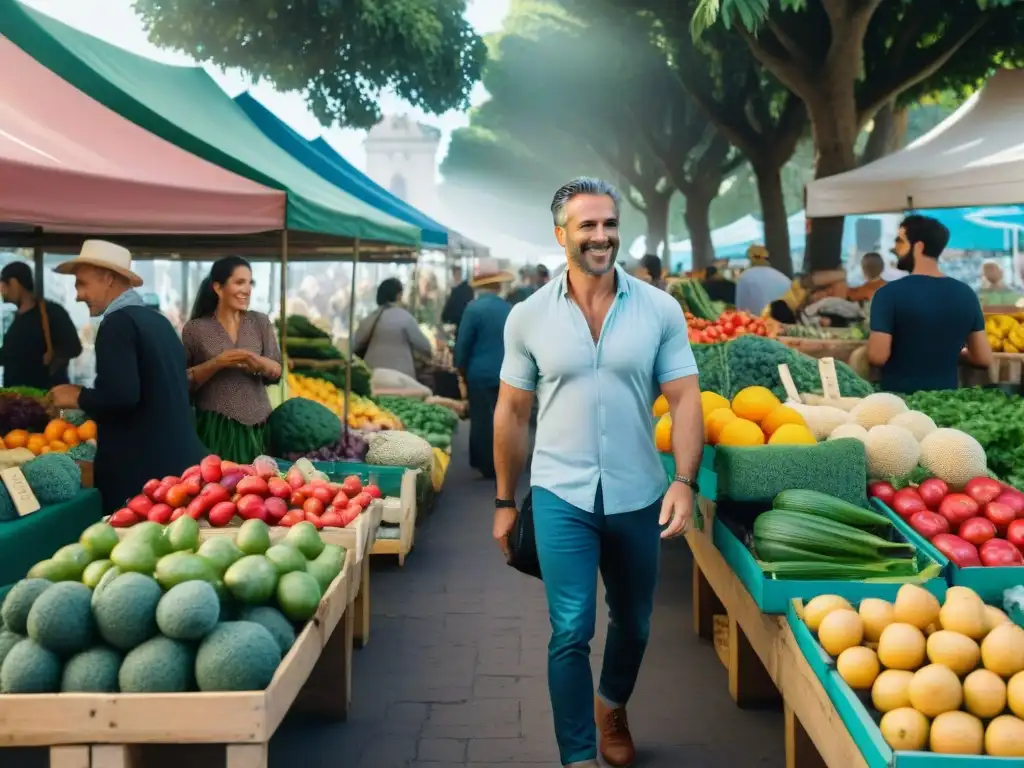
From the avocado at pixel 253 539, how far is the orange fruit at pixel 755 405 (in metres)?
2.22

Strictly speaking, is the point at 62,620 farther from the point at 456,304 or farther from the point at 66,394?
the point at 456,304

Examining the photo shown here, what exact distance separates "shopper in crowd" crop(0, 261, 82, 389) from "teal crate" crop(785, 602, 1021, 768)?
7539 mm

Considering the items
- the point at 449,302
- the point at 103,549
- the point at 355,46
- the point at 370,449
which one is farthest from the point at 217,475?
the point at 355,46

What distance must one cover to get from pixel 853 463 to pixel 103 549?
2.91m

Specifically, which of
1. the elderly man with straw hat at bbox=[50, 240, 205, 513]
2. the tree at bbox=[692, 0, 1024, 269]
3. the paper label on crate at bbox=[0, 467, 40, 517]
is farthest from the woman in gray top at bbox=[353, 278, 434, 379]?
the paper label on crate at bbox=[0, 467, 40, 517]

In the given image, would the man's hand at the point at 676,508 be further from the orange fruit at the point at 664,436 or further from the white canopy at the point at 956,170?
the white canopy at the point at 956,170

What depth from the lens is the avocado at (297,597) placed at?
357cm

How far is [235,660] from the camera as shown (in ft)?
9.95

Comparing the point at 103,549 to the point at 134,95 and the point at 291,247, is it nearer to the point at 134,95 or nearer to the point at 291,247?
the point at 134,95

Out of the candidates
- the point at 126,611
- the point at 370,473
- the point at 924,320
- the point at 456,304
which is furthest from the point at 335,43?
the point at 126,611

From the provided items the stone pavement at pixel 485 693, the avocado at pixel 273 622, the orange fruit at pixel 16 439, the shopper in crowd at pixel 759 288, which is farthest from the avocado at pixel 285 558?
the shopper in crowd at pixel 759 288

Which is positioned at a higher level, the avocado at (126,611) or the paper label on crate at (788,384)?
the paper label on crate at (788,384)

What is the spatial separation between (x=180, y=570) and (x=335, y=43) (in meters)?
15.5

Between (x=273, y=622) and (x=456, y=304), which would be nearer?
(x=273, y=622)
